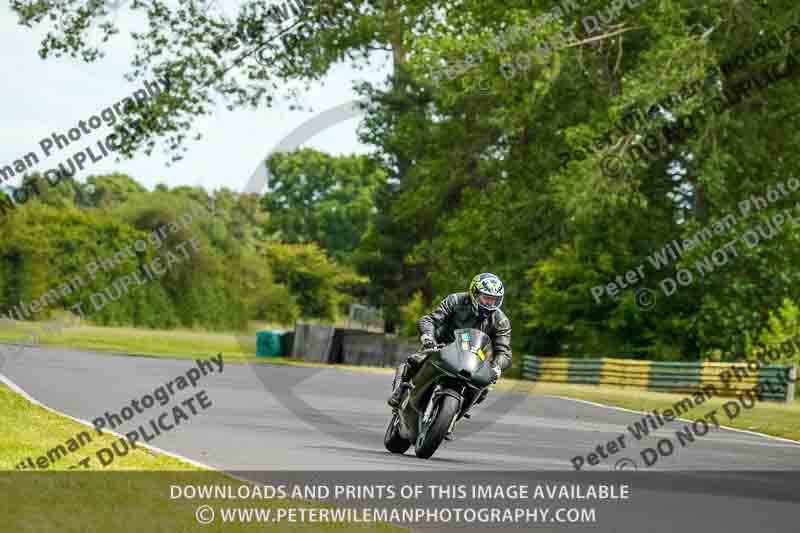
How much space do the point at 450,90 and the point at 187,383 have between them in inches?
558

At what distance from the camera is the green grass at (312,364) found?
2502 centimetres

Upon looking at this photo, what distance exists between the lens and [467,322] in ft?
47.0

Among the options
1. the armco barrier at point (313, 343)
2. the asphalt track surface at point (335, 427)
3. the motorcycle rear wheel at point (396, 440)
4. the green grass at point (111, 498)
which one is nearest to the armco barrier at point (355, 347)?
the armco barrier at point (313, 343)

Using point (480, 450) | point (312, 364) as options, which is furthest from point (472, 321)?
point (312, 364)

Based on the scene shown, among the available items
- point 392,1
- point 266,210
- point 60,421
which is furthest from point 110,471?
point 266,210

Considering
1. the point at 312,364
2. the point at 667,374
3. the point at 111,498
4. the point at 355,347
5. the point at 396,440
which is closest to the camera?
the point at 111,498

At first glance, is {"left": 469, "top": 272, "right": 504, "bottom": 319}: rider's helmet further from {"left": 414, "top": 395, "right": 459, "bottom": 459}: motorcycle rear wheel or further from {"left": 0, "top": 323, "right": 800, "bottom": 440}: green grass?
{"left": 0, "top": 323, "right": 800, "bottom": 440}: green grass

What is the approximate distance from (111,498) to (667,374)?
1105 inches

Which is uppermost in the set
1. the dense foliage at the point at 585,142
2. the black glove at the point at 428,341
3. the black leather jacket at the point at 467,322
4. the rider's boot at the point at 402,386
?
the dense foliage at the point at 585,142

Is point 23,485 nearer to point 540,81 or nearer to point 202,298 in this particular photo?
point 540,81

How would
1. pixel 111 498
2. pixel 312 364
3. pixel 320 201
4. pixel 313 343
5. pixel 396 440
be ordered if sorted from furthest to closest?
1. pixel 320 201
2. pixel 313 343
3. pixel 312 364
4. pixel 396 440
5. pixel 111 498

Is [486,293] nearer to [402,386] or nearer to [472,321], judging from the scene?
[472,321]

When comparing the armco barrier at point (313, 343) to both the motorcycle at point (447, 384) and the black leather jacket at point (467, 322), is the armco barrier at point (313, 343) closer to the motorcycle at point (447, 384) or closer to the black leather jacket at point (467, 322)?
the black leather jacket at point (467, 322)

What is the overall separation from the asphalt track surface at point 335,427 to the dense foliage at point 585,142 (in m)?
8.57
